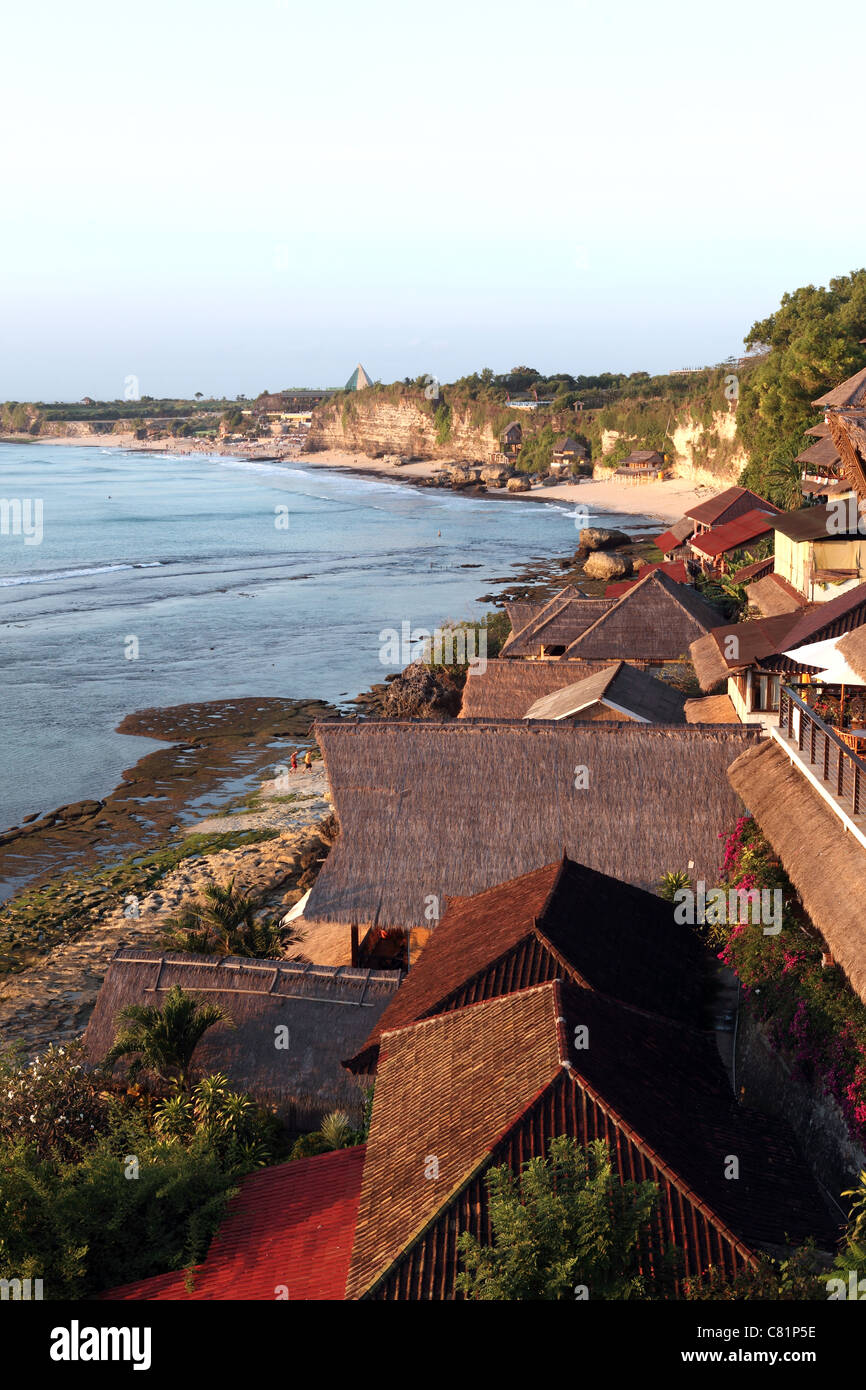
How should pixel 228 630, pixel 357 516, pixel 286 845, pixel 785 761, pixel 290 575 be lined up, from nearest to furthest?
1. pixel 785 761
2. pixel 286 845
3. pixel 228 630
4. pixel 290 575
5. pixel 357 516

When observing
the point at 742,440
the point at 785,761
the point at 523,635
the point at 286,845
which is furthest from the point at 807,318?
the point at 785,761

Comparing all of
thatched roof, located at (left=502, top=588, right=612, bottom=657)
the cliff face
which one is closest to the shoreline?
the cliff face

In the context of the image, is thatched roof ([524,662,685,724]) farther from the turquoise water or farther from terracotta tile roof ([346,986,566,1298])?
the turquoise water

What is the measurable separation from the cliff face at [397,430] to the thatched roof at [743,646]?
380ft

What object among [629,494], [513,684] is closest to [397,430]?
[629,494]

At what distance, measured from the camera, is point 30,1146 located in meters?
11.8

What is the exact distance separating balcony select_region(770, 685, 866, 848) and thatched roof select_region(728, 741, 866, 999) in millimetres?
155

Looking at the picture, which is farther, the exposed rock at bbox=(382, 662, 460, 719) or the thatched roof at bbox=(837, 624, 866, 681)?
the exposed rock at bbox=(382, 662, 460, 719)

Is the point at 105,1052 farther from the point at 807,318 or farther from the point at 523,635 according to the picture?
the point at 807,318

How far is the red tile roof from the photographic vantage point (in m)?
45.3

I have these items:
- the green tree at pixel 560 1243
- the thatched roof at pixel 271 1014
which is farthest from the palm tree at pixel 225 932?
the green tree at pixel 560 1243

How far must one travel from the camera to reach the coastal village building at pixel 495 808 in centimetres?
1708

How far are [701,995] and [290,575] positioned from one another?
61.4 meters

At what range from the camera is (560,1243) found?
7523 millimetres
